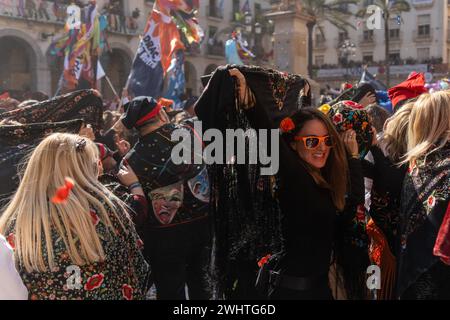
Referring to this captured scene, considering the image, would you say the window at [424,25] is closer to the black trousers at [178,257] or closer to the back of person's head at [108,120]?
the back of person's head at [108,120]

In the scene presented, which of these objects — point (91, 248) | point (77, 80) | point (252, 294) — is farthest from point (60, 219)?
point (77, 80)

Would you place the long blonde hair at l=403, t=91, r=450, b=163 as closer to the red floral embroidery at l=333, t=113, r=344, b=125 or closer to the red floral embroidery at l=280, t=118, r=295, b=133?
the red floral embroidery at l=333, t=113, r=344, b=125

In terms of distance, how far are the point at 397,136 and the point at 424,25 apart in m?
44.2

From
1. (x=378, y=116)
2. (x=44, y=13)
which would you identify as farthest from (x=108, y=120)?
(x=44, y=13)

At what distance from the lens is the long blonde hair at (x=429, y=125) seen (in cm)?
276

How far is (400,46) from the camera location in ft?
145

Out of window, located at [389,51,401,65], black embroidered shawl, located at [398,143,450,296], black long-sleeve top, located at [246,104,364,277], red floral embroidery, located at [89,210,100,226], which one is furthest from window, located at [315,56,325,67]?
red floral embroidery, located at [89,210,100,226]

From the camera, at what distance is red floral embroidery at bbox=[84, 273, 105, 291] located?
6.70 ft

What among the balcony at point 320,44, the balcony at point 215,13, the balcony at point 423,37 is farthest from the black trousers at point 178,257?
the balcony at point 320,44

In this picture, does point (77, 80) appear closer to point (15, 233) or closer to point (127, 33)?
point (15, 233)

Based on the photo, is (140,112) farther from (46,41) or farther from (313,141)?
(46,41)

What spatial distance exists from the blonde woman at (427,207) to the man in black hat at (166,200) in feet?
4.13

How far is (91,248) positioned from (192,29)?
8.90 meters

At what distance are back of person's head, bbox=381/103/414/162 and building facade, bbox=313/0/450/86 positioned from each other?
1388 inches
